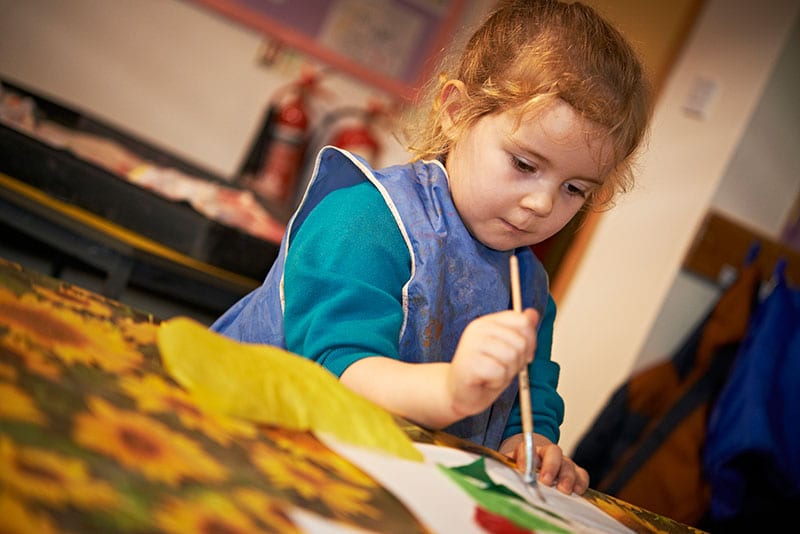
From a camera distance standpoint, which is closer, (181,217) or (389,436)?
(389,436)

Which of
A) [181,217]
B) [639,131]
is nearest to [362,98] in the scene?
[181,217]

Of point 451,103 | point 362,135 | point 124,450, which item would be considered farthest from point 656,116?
point 124,450

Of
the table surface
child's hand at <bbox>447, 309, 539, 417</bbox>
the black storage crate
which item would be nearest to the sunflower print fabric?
the table surface

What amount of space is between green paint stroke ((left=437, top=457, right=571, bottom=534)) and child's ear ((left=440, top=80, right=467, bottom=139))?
50 centimetres

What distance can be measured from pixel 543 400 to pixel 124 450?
0.75 m

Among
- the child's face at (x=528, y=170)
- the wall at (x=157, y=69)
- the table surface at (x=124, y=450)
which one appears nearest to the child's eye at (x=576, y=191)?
the child's face at (x=528, y=170)

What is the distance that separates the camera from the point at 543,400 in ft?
3.55

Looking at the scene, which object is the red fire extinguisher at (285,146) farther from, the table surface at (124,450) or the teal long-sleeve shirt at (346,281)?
the table surface at (124,450)

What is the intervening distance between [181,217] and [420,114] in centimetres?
89

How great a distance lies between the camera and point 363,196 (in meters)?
0.93

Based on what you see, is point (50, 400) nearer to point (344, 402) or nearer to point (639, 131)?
point (344, 402)

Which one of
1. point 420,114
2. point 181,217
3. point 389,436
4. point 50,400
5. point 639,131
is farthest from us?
point 181,217

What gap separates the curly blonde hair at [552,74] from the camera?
940 millimetres

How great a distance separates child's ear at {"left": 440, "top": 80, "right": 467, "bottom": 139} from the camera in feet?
3.39
